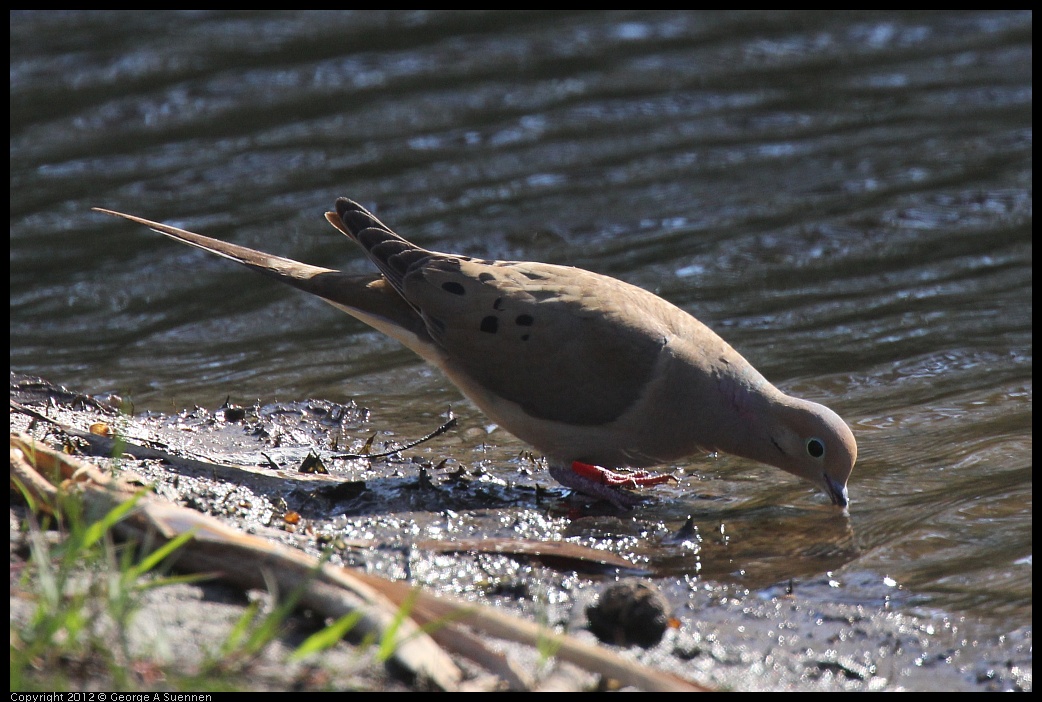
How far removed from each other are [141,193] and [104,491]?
262 inches

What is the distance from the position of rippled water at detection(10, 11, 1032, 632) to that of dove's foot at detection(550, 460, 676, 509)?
163 mm

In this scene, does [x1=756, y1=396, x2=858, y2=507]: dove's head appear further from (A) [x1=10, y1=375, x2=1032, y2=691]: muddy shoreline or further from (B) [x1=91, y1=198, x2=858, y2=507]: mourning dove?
(A) [x1=10, y1=375, x2=1032, y2=691]: muddy shoreline

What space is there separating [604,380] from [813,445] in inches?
37.7

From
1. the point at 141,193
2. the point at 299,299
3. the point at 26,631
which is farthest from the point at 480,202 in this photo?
the point at 26,631

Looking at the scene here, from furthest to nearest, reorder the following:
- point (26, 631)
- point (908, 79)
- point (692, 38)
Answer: point (692, 38), point (908, 79), point (26, 631)

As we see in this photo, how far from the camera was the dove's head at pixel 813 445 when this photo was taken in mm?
4820

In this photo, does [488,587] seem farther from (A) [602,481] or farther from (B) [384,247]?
(B) [384,247]

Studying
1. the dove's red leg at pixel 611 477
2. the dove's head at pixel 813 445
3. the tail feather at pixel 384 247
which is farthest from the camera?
the tail feather at pixel 384 247

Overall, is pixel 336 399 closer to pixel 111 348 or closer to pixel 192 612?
pixel 111 348

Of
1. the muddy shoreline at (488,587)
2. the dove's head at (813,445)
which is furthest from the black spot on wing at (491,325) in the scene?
the dove's head at (813,445)

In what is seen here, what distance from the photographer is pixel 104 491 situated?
136 inches

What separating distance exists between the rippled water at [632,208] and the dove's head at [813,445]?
157 mm

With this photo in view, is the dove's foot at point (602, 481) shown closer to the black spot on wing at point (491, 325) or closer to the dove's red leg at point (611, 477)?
the dove's red leg at point (611, 477)

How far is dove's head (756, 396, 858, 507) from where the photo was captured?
482 cm
